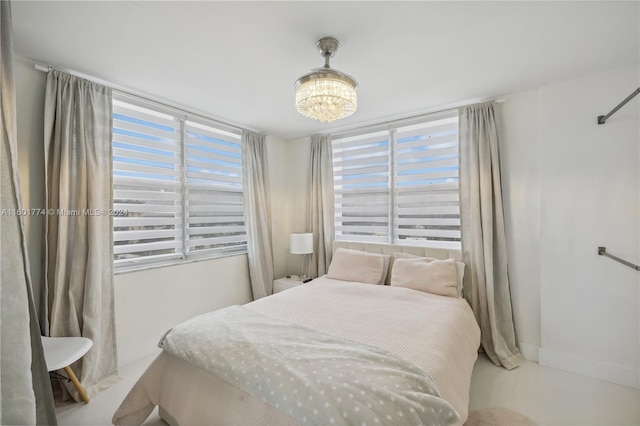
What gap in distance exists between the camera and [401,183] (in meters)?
3.27

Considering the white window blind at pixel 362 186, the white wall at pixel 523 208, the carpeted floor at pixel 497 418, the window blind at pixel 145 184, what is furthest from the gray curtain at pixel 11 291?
the white wall at pixel 523 208

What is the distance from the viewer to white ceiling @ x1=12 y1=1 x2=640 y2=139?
152 cm

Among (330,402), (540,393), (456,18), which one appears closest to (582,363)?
(540,393)

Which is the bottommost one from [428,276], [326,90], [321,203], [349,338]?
[349,338]

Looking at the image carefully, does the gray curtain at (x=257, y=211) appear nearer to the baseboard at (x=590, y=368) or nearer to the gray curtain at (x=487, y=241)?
the gray curtain at (x=487, y=241)

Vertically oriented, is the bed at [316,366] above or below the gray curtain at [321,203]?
below

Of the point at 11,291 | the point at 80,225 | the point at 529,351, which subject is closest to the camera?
the point at 11,291

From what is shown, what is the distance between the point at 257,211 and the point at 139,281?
1.55 m

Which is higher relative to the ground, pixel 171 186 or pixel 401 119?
pixel 401 119

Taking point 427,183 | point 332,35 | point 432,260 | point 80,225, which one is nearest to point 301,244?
point 432,260

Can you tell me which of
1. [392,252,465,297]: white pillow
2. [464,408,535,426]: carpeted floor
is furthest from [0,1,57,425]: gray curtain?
[392,252,465,297]: white pillow

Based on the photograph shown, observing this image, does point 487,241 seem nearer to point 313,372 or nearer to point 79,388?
point 313,372

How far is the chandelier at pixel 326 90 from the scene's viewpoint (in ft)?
5.37

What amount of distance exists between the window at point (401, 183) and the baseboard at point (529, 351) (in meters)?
1.09
